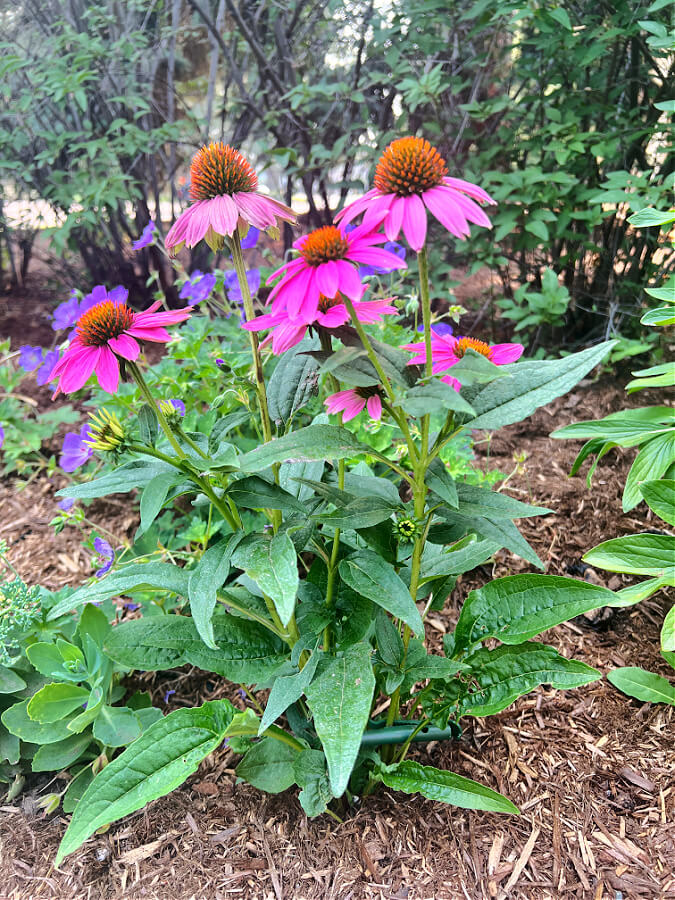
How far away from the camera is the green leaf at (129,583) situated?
3.23 ft

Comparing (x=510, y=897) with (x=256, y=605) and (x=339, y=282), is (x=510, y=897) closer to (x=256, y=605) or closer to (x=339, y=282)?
(x=256, y=605)

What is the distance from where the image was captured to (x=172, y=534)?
177 cm

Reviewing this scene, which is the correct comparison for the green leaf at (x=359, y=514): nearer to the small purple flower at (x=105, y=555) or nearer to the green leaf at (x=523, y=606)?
the green leaf at (x=523, y=606)

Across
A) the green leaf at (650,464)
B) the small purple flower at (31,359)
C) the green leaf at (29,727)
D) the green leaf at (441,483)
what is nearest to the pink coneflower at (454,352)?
the green leaf at (441,483)

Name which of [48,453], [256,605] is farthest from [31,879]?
[48,453]

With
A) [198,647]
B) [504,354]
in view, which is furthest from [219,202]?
[198,647]

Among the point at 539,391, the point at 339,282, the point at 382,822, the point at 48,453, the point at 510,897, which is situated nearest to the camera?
the point at 339,282

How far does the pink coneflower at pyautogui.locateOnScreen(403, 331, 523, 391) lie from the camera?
0.88 metres

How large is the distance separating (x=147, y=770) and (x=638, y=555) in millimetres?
953

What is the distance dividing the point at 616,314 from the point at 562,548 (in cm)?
133

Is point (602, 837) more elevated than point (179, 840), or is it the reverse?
point (602, 837)

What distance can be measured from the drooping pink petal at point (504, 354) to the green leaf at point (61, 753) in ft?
3.63

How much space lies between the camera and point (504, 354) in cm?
90

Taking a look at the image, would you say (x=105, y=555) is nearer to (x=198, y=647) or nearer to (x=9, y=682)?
(x=9, y=682)
